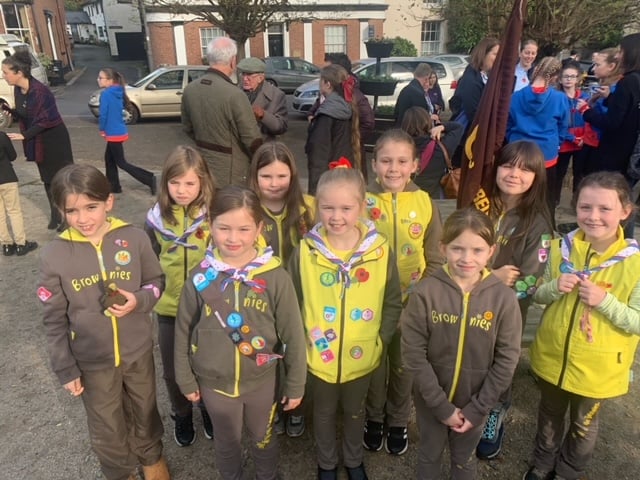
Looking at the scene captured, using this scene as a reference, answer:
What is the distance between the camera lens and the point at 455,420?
6.83 ft

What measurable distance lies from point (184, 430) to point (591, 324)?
7.25ft

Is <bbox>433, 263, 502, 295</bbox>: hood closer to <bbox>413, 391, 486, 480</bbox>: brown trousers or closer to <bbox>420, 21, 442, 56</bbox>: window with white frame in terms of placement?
<bbox>413, 391, 486, 480</bbox>: brown trousers

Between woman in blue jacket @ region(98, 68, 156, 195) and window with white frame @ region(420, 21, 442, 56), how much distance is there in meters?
24.7

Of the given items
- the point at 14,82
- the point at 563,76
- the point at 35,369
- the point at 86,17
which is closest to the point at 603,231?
the point at 35,369

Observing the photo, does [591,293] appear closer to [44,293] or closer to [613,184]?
[613,184]

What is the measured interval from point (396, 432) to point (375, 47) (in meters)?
9.25

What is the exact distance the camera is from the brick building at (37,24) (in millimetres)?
22625

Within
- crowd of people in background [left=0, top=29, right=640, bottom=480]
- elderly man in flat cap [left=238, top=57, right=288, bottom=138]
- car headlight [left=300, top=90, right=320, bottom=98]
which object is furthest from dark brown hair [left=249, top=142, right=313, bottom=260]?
car headlight [left=300, top=90, right=320, bottom=98]

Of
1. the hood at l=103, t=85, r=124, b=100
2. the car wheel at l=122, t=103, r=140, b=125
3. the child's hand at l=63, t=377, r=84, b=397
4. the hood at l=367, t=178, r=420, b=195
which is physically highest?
the hood at l=103, t=85, r=124, b=100

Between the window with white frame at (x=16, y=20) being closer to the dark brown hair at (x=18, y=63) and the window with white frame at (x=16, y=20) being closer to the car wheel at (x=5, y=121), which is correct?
the car wheel at (x=5, y=121)

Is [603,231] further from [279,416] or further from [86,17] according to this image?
[86,17]

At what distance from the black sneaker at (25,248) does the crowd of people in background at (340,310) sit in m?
3.60

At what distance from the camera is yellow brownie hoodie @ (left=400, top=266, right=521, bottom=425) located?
202 cm

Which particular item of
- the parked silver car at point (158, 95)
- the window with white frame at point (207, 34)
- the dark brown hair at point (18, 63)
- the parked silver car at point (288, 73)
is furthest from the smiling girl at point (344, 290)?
the window with white frame at point (207, 34)
